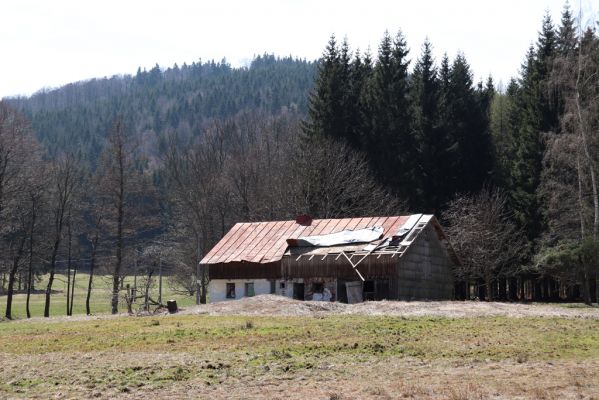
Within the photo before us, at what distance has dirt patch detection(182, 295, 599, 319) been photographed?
3750cm

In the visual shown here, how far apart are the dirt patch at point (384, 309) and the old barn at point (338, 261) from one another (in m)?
5.93

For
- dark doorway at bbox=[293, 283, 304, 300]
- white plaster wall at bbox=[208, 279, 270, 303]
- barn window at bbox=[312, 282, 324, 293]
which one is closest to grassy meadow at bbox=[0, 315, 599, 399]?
barn window at bbox=[312, 282, 324, 293]

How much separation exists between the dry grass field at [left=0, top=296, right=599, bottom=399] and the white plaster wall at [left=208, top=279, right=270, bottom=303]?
15.6 m

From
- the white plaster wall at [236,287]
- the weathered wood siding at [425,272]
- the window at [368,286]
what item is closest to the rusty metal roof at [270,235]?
the white plaster wall at [236,287]

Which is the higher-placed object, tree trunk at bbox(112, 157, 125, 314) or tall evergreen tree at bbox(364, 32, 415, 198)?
tall evergreen tree at bbox(364, 32, 415, 198)

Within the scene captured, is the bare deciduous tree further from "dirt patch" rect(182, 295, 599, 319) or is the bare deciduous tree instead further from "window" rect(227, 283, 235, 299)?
"dirt patch" rect(182, 295, 599, 319)

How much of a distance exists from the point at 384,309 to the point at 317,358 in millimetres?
17589

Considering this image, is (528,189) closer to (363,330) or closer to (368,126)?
(368,126)

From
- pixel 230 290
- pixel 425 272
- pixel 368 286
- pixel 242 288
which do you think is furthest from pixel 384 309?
pixel 230 290

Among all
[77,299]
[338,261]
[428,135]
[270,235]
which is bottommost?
[77,299]

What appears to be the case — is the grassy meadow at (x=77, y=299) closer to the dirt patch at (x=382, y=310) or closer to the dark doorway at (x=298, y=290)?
the dark doorway at (x=298, y=290)

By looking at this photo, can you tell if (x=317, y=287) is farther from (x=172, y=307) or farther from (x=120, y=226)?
(x=120, y=226)

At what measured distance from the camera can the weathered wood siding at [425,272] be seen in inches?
1922

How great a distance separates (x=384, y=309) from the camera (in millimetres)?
40188
